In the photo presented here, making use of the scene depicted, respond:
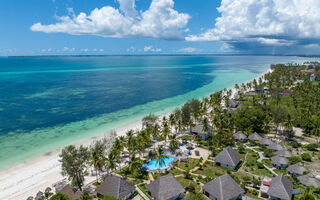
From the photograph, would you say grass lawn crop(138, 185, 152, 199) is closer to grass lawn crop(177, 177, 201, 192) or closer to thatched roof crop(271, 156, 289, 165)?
grass lawn crop(177, 177, 201, 192)

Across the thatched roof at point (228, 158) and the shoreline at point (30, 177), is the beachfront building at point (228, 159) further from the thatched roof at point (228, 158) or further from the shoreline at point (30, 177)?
the shoreline at point (30, 177)

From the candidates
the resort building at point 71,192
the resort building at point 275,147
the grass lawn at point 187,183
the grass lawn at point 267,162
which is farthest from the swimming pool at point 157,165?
the resort building at point 275,147

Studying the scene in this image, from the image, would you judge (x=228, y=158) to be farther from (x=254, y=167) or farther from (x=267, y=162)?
(x=267, y=162)

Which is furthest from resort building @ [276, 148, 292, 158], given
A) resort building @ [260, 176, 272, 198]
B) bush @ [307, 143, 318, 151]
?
resort building @ [260, 176, 272, 198]

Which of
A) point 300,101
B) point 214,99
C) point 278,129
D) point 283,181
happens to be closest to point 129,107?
point 214,99

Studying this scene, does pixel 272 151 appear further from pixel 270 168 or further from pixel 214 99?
pixel 214 99
